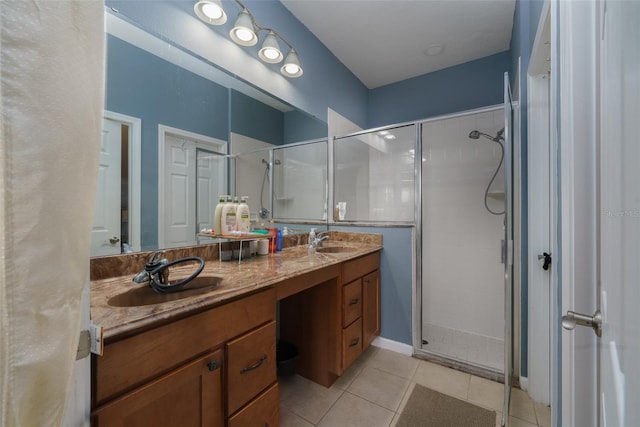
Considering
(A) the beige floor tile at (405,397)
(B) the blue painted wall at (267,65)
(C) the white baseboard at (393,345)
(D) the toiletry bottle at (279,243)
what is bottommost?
(A) the beige floor tile at (405,397)

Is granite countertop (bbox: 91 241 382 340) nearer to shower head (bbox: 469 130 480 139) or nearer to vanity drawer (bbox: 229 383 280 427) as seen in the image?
vanity drawer (bbox: 229 383 280 427)

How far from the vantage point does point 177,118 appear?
1375 millimetres

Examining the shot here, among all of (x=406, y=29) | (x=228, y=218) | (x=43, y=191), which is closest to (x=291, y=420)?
(x=228, y=218)

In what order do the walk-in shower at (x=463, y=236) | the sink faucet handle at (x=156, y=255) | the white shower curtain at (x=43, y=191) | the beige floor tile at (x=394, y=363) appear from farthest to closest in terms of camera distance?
the walk-in shower at (x=463, y=236) → the beige floor tile at (x=394, y=363) → the sink faucet handle at (x=156, y=255) → the white shower curtain at (x=43, y=191)

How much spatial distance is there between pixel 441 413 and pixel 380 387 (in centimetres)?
37

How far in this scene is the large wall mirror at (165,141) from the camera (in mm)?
1121

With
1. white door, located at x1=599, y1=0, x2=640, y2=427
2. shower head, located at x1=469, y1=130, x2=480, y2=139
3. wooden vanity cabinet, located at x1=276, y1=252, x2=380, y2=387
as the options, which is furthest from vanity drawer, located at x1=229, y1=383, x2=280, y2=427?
shower head, located at x1=469, y1=130, x2=480, y2=139

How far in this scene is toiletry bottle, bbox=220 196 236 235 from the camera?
1472 millimetres

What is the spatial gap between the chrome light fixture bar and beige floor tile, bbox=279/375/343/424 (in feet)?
7.11

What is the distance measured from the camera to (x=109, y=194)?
3.64 ft

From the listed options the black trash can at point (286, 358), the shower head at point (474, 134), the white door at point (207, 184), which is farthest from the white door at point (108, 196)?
the shower head at point (474, 134)

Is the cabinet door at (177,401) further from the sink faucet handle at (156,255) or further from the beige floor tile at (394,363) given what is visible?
the beige floor tile at (394,363)

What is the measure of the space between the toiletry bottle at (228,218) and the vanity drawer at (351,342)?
3.18ft

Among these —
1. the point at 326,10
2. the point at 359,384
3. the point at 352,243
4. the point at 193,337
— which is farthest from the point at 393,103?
the point at 193,337
